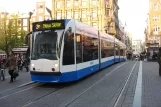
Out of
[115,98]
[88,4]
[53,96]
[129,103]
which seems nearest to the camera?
[129,103]

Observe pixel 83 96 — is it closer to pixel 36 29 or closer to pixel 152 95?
pixel 152 95

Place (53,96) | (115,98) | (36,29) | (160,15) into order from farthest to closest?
1. (160,15)
2. (36,29)
3. (53,96)
4. (115,98)

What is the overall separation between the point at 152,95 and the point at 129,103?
70.3 inches

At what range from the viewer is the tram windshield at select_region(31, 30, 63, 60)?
37.6ft

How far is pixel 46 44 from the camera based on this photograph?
1157 centimetres

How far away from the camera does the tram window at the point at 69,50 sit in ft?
38.3

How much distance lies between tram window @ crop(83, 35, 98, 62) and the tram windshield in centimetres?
300

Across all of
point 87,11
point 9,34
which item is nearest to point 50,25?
point 9,34

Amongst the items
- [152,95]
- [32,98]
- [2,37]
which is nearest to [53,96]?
[32,98]

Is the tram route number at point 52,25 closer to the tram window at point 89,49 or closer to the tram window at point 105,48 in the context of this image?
the tram window at point 89,49

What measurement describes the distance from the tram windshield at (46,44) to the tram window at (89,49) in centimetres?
300

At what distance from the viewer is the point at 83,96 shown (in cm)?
947

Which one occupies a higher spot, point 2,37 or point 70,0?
point 70,0

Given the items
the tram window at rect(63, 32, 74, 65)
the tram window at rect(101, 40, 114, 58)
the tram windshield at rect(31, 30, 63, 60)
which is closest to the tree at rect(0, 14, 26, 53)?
the tram window at rect(101, 40, 114, 58)
